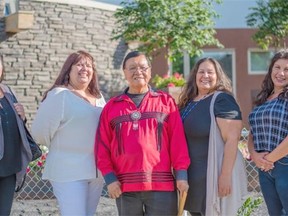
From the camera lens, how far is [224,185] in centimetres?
385

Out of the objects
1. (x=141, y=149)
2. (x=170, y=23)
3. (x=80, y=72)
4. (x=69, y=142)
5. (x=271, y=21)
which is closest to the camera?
(x=141, y=149)

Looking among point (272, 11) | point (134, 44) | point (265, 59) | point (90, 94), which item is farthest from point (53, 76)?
point (90, 94)

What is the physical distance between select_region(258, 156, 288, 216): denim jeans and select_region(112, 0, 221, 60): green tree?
6857 mm

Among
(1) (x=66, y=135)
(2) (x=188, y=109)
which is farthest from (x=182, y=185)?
(1) (x=66, y=135)

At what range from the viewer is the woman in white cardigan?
3.91 meters

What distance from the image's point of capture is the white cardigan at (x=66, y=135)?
3912mm

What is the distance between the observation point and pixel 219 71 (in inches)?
159

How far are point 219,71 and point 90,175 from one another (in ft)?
3.81

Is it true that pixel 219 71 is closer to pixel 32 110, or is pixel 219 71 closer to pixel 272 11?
pixel 32 110

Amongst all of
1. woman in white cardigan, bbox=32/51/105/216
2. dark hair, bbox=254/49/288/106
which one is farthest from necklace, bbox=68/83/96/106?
dark hair, bbox=254/49/288/106

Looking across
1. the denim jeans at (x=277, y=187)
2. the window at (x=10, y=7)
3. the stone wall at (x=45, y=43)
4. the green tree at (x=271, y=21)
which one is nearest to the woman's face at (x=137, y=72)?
the denim jeans at (x=277, y=187)

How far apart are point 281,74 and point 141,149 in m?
1.14

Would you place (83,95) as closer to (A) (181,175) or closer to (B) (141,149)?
(B) (141,149)

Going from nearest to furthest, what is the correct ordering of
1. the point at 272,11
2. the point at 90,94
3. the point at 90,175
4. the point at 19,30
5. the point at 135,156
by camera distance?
the point at 135,156 → the point at 90,175 → the point at 90,94 → the point at 19,30 → the point at 272,11
